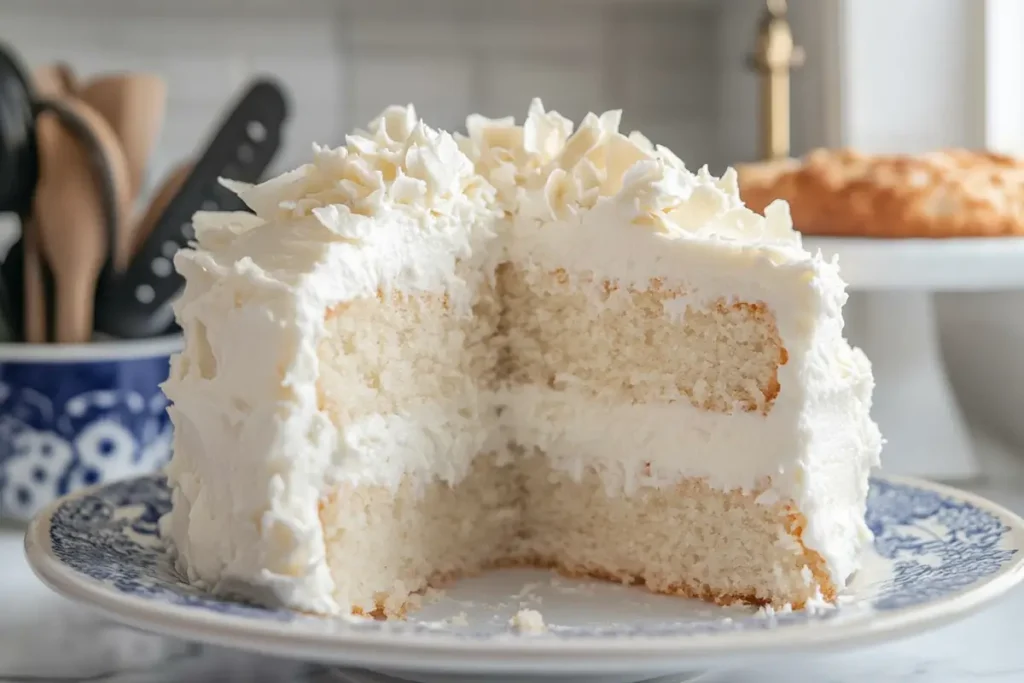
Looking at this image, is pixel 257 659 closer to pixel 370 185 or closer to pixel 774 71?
pixel 370 185

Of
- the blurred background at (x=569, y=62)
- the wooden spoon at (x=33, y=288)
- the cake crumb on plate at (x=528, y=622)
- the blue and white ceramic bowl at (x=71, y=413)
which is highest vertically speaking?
the blurred background at (x=569, y=62)

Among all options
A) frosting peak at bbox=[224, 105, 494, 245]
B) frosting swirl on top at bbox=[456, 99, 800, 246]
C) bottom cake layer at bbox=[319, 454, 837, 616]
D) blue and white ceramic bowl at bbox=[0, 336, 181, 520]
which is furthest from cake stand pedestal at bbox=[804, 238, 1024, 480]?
blue and white ceramic bowl at bbox=[0, 336, 181, 520]

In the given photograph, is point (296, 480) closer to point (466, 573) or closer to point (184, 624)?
point (184, 624)

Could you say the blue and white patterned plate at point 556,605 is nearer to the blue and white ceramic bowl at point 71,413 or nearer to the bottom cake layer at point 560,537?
the bottom cake layer at point 560,537

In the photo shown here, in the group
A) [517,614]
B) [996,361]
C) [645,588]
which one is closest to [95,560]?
[517,614]

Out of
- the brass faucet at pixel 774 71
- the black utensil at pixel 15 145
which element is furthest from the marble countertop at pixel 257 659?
the brass faucet at pixel 774 71

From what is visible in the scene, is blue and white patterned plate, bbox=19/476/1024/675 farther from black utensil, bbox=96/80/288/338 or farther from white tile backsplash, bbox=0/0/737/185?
white tile backsplash, bbox=0/0/737/185

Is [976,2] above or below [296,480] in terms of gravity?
above
